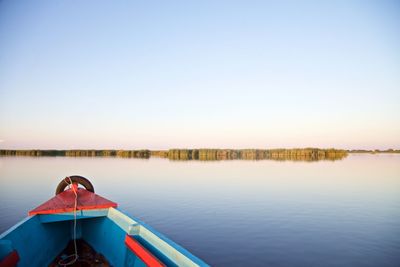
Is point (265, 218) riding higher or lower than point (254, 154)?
lower

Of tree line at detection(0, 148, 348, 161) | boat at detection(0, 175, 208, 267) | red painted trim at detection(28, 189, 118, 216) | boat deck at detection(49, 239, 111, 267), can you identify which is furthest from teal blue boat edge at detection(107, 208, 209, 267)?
tree line at detection(0, 148, 348, 161)

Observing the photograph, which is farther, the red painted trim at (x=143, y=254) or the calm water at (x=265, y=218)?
the calm water at (x=265, y=218)

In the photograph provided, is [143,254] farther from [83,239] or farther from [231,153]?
[231,153]

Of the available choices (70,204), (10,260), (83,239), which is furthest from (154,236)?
(83,239)

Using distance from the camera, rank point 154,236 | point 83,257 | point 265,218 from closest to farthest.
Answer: point 154,236
point 83,257
point 265,218

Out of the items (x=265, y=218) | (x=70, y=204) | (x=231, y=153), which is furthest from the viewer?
(x=231, y=153)

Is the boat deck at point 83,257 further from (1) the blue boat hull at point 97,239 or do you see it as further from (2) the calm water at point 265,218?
(2) the calm water at point 265,218

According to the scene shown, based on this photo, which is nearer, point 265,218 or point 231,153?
point 265,218

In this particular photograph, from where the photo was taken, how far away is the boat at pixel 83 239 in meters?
3.39

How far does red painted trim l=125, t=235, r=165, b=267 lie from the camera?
9.36ft

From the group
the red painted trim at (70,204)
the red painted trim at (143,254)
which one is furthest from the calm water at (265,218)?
the red painted trim at (143,254)

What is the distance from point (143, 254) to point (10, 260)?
171cm

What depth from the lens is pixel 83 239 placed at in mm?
5703

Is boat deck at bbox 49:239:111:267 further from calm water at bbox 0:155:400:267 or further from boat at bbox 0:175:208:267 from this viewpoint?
calm water at bbox 0:155:400:267
